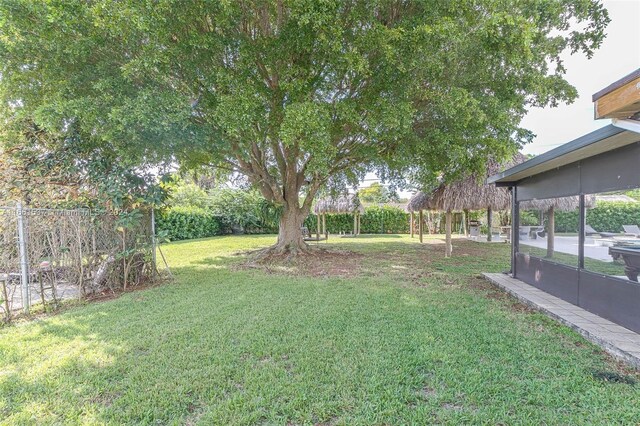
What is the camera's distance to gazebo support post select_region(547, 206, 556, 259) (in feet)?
18.4

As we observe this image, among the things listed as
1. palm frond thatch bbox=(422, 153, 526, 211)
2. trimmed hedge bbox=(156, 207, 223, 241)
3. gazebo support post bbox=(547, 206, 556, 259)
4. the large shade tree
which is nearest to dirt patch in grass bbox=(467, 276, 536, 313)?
gazebo support post bbox=(547, 206, 556, 259)

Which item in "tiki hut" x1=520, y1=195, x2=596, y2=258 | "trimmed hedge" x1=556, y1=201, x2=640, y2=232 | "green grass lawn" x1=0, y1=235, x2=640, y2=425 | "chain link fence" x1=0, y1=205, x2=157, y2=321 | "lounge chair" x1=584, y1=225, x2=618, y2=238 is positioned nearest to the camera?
"green grass lawn" x1=0, y1=235, x2=640, y2=425

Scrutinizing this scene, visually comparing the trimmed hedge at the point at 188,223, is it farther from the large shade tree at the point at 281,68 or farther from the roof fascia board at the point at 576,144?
the roof fascia board at the point at 576,144

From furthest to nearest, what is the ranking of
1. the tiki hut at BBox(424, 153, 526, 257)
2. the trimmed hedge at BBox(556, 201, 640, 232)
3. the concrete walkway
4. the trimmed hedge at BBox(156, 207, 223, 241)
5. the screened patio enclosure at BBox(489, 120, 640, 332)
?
the trimmed hedge at BBox(156, 207, 223, 241) < the tiki hut at BBox(424, 153, 526, 257) < the trimmed hedge at BBox(556, 201, 640, 232) < the screened patio enclosure at BBox(489, 120, 640, 332) < the concrete walkway

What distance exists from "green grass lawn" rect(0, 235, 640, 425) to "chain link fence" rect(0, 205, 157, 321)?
91 cm

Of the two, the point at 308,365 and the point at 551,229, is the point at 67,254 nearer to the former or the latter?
the point at 308,365

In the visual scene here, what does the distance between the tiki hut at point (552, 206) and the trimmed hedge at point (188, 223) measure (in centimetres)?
1510

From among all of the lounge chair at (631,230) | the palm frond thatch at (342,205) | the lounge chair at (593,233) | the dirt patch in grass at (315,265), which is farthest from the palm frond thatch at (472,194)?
the lounge chair at (631,230)

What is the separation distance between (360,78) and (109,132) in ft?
17.4

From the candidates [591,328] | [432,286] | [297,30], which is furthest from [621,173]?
[297,30]

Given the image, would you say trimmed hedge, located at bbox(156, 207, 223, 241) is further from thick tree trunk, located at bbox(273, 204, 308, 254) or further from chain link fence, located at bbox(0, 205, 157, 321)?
chain link fence, located at bbox(0, 205, 157, 321)

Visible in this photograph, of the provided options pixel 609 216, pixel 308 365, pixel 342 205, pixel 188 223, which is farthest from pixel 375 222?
pixel 308 365

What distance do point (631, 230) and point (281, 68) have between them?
6.44m

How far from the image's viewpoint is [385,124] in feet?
21.5
